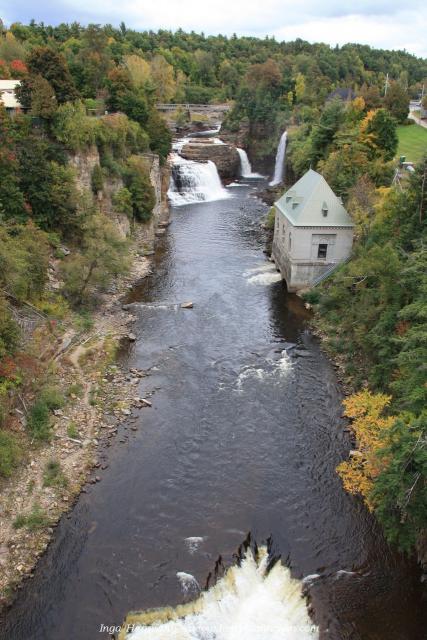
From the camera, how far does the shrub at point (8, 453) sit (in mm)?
20812

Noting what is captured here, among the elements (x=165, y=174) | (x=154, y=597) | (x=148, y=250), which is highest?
(x=165, y=174)

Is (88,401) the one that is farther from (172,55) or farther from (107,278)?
(172,55)

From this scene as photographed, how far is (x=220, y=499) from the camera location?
21.2 metres

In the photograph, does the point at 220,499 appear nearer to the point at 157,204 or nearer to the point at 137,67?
the point at 157,204

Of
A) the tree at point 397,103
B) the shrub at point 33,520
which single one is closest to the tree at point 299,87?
the tree at point 397,103

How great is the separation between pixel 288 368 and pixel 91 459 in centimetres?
1282

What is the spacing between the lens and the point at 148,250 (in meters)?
49.0

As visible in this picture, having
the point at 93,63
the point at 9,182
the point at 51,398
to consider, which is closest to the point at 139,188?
the point at 9,182

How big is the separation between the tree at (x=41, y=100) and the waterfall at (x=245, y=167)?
44.9 metres

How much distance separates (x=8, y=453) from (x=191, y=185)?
52687 mm

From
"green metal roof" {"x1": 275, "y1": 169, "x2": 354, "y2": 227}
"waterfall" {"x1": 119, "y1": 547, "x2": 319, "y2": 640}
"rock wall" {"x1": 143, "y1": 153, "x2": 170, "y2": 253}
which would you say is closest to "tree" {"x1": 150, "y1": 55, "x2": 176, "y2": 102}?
"rock wall" {"x1": 143, "y1": 153, "x2": 170, "y2": 253}

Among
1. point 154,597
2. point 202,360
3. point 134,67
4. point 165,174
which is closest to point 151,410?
point 202,360

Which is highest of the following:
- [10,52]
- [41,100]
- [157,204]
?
[10,52]

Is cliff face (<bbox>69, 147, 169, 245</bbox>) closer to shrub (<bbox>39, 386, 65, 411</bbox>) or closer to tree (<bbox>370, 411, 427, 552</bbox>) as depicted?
shrub (<bbox>39, 386, 65, 411</bbox>)
